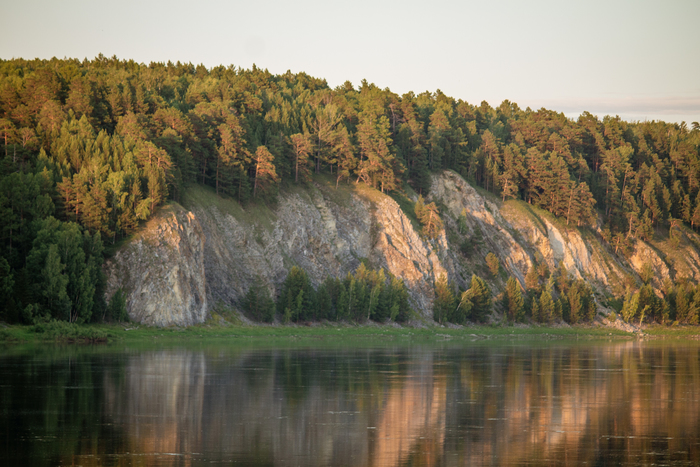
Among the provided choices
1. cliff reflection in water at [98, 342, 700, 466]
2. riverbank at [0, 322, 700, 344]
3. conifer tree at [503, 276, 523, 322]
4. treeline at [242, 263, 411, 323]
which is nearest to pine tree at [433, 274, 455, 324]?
riverbank at [0, 322, 700, 344]

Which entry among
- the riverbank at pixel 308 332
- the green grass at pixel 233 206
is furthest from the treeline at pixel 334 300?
the green grass at pixel 233 206

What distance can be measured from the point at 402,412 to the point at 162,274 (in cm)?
6188

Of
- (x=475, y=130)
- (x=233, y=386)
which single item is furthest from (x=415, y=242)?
(x=233, y=386)

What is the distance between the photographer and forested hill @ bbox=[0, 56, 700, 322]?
255ft

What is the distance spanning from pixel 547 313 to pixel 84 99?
84.1 m

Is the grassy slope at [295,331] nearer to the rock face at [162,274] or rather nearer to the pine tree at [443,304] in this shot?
the rock face at [162,274]

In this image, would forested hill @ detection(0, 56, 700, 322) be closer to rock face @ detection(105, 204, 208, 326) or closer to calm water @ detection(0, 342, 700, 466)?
rock face @ detection(105, 204, 208, 326)

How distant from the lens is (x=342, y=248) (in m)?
124

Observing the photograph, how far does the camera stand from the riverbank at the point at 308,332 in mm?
68750

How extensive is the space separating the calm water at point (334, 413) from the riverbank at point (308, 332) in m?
16.8

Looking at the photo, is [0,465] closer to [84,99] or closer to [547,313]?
[84,99]

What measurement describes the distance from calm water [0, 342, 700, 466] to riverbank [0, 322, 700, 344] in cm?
1680

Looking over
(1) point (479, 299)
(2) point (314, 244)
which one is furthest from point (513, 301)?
(2) point (314, 244)

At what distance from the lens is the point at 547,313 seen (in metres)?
131
